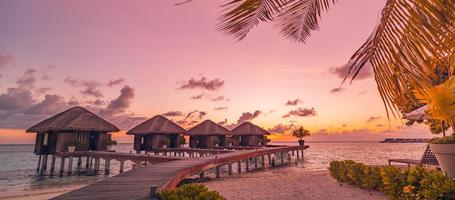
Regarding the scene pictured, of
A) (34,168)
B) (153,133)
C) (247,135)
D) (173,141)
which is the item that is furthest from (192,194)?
(34,168)

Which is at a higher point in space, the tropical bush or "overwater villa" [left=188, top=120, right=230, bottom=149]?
"overwater villa" [left=188, top=120, right=230, bottom=149]

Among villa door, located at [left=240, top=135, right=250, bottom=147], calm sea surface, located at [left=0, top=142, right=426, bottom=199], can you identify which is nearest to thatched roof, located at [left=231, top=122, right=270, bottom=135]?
villa door, located at [left=240, top=135, right=250, bottom=147]

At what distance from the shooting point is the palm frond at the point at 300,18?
3.12 m

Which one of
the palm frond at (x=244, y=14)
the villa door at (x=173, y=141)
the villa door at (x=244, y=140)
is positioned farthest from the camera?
the villa door at (x=244, y=140)

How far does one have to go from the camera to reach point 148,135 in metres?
26.3

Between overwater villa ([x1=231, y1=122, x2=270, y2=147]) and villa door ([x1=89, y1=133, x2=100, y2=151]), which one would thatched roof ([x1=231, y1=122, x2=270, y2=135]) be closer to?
overwater villa ([x1=231, y1=122, x2=270, y2=147])

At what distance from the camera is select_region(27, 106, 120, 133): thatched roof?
65.7 feet

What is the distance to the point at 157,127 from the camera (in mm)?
25953

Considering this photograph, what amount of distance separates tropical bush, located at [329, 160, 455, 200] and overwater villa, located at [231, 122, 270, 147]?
2304 cm

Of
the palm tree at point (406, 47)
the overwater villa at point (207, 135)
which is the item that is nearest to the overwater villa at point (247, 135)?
the overwater villa at point (207, 135)

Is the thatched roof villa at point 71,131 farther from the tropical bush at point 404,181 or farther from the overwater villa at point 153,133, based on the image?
the tropical bush at point 404,181

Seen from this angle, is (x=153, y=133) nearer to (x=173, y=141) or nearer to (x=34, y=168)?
(x=173, y=141)

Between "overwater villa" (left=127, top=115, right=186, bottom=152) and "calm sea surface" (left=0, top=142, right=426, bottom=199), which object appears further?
"overwater villa" (left=127, top=115, right=186, bottom=152)

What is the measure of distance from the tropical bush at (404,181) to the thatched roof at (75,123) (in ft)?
64.4
